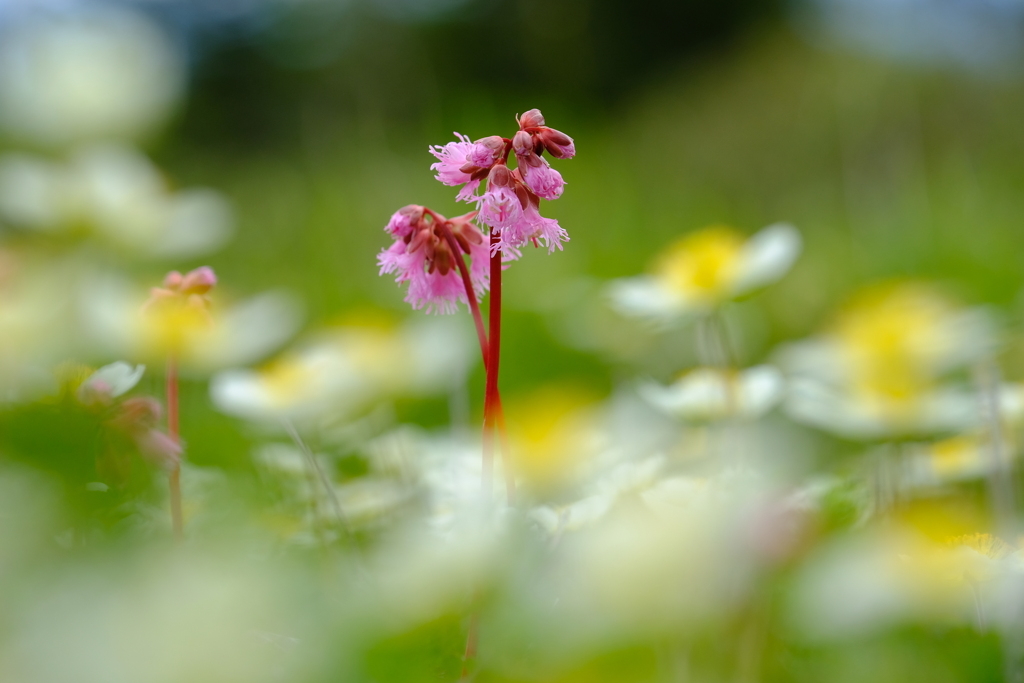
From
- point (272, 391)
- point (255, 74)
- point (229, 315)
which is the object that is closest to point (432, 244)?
point (272, 391)

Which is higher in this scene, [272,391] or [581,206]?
[581,206]

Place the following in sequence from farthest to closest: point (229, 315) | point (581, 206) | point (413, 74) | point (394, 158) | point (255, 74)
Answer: point (255, 74), point (413, 74), point (394, 158), point (581, 206), point (229, 315)

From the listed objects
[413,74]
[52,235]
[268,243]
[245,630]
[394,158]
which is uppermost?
[413,74]

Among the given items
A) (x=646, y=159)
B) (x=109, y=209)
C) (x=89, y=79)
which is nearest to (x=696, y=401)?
(x=109, y=209)

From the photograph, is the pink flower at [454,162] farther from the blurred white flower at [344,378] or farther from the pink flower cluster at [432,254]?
the blurred white flower at [344,378]

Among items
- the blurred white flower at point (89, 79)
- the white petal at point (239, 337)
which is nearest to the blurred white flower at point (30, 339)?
the white petal at point (239, 337)

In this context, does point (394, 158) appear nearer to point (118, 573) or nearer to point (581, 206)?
point (581, 206)
